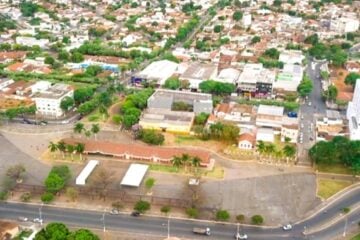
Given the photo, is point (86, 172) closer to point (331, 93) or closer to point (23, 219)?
point (23, 219)

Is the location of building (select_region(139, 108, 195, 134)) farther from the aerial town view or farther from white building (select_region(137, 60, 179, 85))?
white building (select_region(137, 60, 179, 85))

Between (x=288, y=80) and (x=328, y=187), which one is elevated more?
(x=328, y=187)

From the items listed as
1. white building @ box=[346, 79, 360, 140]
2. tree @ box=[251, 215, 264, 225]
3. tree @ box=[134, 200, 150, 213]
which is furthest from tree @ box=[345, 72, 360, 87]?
tree @ box=[134, 200, 150, 213]

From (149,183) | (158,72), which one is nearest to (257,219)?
(149,183)

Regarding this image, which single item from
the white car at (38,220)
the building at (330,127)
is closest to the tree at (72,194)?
the white car at (38,220)

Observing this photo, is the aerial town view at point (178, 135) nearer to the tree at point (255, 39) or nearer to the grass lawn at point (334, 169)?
the grass lawn at point (334, 169)
